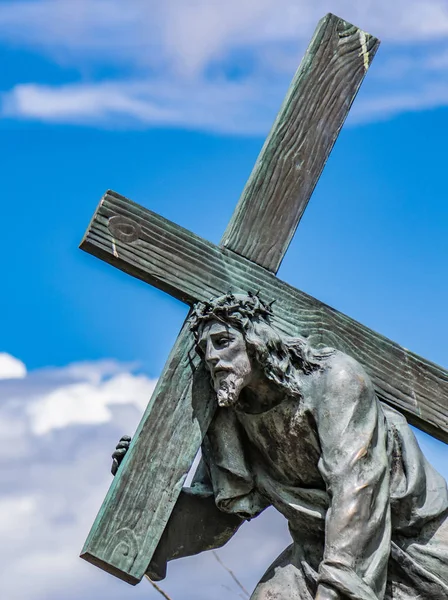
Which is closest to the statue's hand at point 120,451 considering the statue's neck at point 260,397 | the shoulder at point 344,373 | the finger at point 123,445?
the finger at point 123,445

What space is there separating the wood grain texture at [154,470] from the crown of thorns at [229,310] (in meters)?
0.15

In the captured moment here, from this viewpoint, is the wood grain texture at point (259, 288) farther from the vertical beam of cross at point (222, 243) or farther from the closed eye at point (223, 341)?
the closed eye at point (223, 341)

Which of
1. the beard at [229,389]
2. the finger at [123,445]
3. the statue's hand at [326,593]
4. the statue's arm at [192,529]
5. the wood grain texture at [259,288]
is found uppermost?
the wood grain texture at [259,288]

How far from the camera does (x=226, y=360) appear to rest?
→ 24.9ft

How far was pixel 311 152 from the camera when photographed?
326 inches

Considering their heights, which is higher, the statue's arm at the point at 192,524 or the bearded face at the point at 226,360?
the bearded face at the point at 226,360

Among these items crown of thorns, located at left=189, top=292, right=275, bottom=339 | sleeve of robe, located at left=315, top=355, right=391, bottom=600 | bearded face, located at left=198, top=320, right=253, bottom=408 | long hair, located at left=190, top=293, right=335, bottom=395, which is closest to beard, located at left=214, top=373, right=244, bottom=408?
bearded face, located at left=198, top=320, right=253, bottom=408

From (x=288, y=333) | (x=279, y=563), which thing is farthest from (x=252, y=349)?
(x=279, y=563)

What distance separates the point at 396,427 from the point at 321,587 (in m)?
0.94

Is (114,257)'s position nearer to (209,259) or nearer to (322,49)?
(209,259)

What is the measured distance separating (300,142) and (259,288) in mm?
788

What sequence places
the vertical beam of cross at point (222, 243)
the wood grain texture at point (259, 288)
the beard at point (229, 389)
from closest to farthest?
1. the beard at point (229, 389)
2. the vertical beam of cross at point (222, 243)
3. the wood grain texture at point (259, 288)

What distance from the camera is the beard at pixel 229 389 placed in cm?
757

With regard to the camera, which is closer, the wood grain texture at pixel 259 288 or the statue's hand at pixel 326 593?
the statue's hand at pixel 326 593
